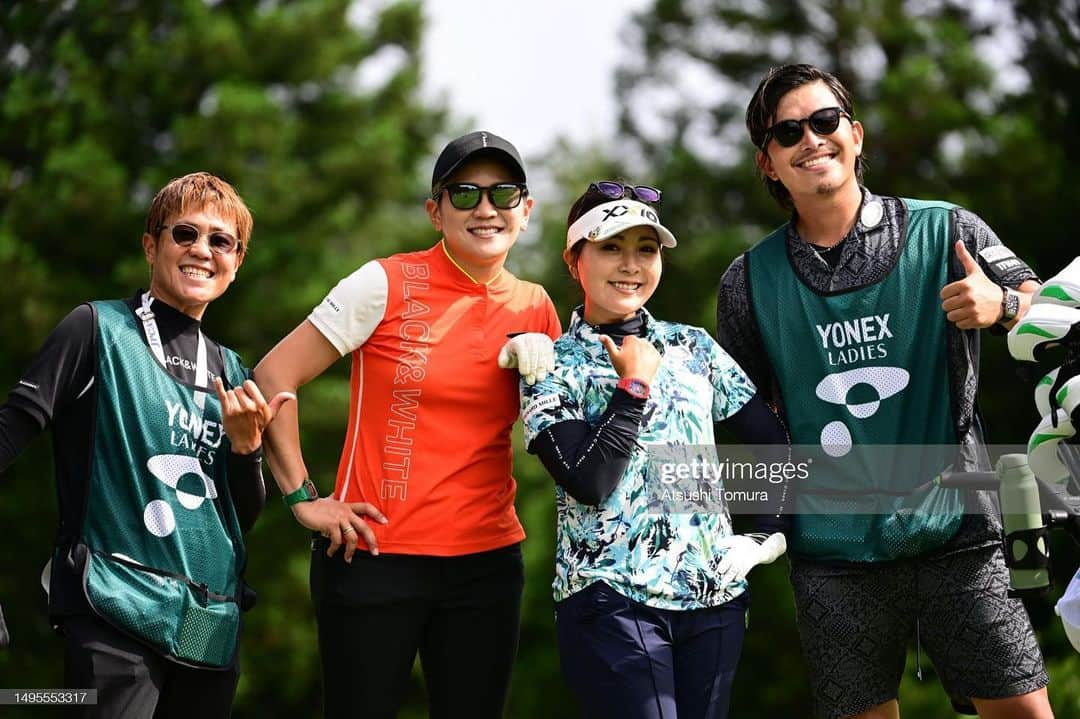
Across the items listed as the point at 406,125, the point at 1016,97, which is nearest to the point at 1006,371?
the point at 1016,97

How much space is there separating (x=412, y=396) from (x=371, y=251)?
1489 centimetres

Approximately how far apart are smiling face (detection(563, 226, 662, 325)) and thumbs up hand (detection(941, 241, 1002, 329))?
0.84 metres

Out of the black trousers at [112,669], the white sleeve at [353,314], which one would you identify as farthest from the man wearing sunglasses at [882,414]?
the black trousers at [112,669]

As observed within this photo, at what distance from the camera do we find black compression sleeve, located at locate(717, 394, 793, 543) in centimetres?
388

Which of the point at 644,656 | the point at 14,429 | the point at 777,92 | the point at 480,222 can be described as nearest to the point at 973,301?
the point at 777,92

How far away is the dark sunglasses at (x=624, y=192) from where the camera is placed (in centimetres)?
388

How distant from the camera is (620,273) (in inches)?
150

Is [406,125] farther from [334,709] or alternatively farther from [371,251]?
[334,709]

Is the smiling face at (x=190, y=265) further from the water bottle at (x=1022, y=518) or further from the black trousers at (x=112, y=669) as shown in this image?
the water bottle at (x=1022, y=518)

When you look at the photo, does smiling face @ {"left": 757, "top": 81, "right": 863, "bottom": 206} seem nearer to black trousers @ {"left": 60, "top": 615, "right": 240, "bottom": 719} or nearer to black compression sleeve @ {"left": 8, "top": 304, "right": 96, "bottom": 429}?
black compression sleeve @ {"left": 8, "top": 304, "right": 96, "bottom": 429}

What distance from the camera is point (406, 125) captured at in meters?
20.6

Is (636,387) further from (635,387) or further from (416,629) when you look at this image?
(416,629)

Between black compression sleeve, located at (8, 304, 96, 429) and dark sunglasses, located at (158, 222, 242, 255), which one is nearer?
black compression sleeve, located at (8, 304, 96, 429)

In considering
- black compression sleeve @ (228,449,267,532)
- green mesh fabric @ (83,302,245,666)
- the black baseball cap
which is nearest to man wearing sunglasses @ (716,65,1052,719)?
the black baseball cap
